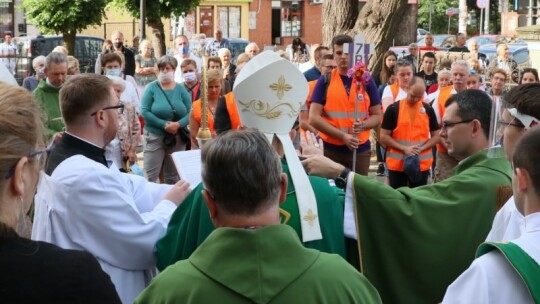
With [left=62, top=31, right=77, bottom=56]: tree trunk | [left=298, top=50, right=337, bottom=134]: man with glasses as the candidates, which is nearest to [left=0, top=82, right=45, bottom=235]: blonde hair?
[left=298, top=50, right=337, bottom=134]: man with glasses

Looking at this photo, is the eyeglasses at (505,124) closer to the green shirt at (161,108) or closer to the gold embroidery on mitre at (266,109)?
the gold embroidery on mitre at (266,109)

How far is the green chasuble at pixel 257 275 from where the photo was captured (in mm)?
2514

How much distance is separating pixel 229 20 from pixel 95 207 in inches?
1787

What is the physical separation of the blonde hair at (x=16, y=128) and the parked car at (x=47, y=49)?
60.0ft

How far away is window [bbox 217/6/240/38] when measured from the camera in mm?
48219

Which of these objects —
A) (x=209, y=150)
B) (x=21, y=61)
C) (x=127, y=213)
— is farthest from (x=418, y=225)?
(x=21, y=61)

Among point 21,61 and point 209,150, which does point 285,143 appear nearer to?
point 209,150

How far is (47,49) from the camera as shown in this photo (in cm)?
2473

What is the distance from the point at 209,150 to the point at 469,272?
93 centimetres

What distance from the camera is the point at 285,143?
4043mm

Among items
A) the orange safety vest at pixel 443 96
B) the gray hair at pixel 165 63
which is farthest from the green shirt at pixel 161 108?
the orange safety vest at pixel 443 96

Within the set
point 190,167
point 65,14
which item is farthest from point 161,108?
point 65,14

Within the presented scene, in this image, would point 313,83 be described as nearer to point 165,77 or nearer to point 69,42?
point 165,77

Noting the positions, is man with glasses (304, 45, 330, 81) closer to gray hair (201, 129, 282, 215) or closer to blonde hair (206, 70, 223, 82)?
blonde hair (206, 70, 223, 82)
